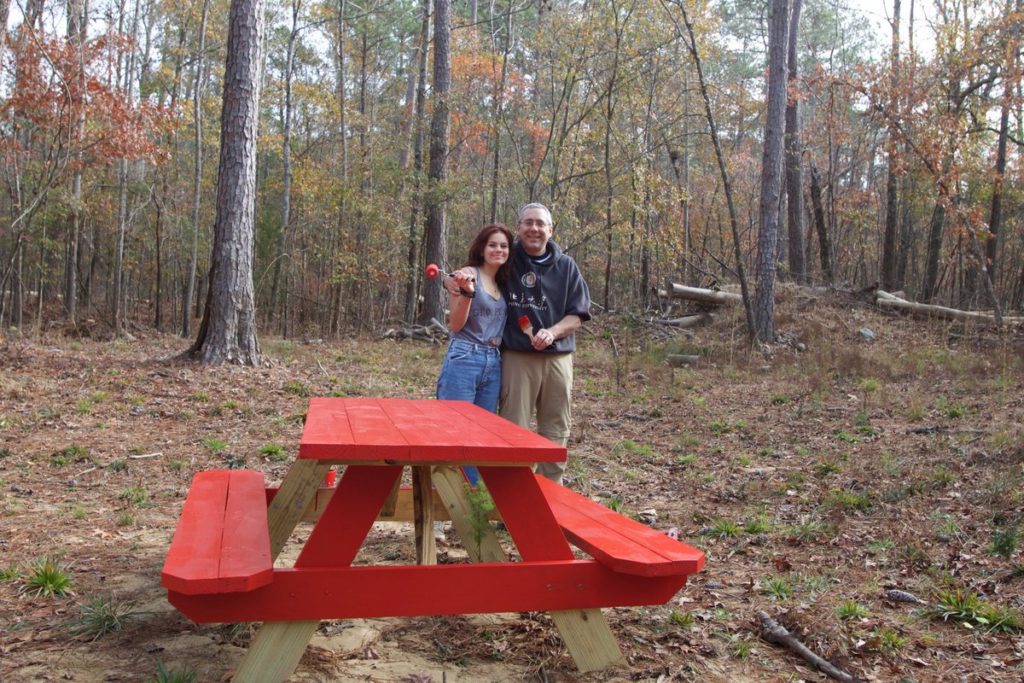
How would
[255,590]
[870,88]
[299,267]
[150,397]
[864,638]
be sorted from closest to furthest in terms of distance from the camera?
[255,590] < [864,638] < [150,397] < [870,88] < [299,267]

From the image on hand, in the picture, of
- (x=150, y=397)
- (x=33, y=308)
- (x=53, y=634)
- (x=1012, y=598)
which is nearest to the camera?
(x=53, y=634)

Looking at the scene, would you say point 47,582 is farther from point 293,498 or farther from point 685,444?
→ point 685,444

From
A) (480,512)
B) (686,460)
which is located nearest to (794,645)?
(480,512)

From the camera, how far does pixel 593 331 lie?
16.2 metres

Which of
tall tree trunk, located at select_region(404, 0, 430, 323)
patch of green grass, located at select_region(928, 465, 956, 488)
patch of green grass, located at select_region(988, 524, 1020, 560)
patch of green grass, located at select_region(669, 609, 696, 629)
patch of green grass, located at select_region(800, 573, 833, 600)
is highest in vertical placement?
tall tree trunk, located at select_region(404, 0, 430, 323)

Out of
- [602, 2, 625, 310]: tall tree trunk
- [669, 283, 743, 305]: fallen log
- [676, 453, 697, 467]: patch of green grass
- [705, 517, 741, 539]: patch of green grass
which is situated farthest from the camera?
[669, 283, 743, 305]: fallen log

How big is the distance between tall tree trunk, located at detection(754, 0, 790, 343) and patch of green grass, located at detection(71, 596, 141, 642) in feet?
39.4

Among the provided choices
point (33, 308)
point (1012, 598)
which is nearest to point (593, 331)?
point (1012, 598)

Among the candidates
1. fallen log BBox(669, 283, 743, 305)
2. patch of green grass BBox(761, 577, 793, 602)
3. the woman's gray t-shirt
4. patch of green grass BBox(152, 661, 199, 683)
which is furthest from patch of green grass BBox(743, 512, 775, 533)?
fallen log BBox(669, 283, 743, 305)

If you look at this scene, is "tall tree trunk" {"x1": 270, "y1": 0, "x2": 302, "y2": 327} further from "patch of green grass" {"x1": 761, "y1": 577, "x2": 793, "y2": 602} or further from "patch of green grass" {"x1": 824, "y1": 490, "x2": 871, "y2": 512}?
"patch of green grass" {"x1": 761, "y1": 577, "x2": 793, "y2": 602}

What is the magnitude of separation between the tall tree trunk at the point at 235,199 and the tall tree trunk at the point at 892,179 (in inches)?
397

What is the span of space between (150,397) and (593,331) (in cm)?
985

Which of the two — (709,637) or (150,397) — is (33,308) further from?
(709,637)

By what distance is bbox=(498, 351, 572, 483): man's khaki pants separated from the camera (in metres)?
4.14
